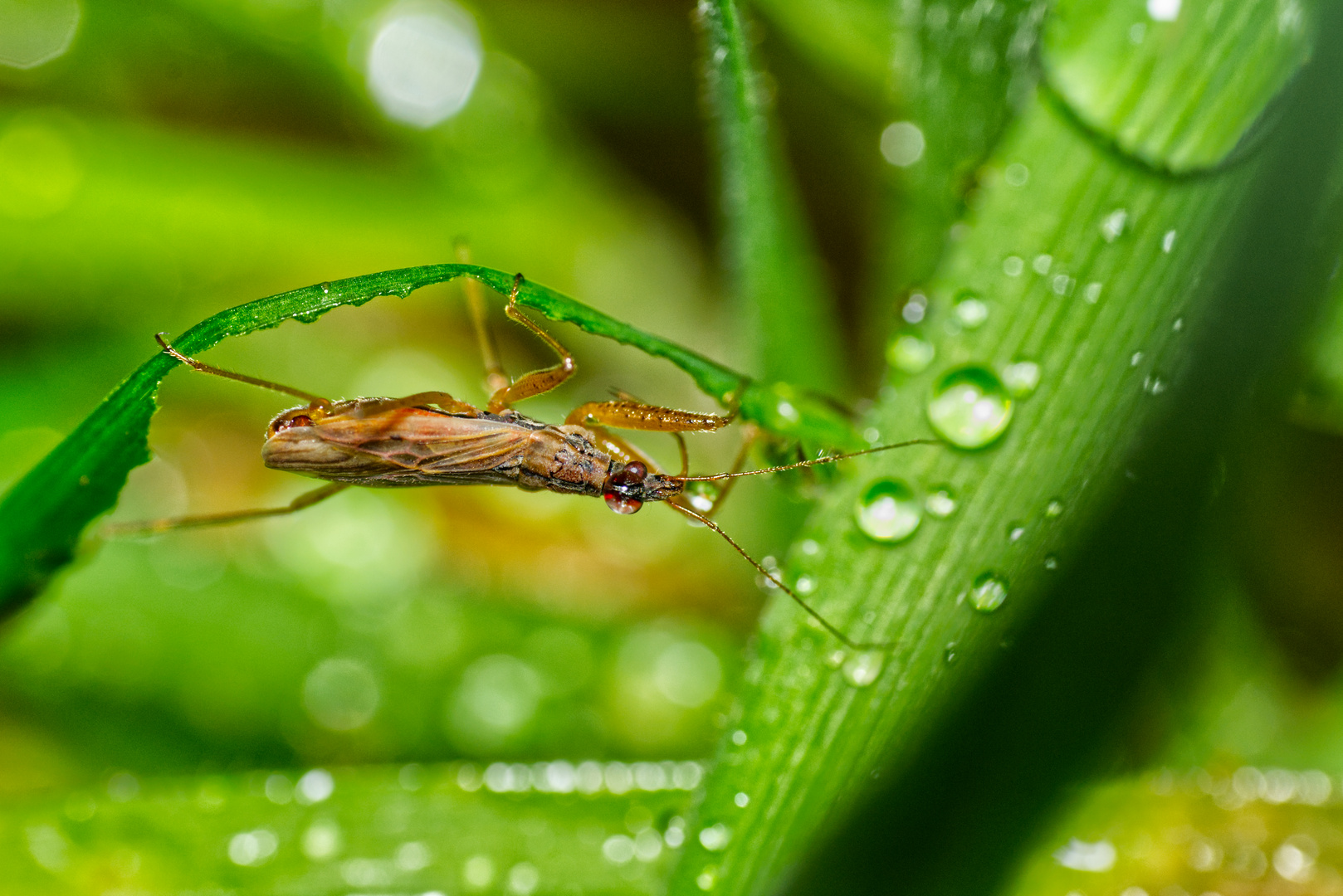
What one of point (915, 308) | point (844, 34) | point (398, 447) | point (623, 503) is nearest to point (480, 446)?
point (398, 447)

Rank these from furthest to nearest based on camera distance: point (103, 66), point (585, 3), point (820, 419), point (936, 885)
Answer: point (585, 3) < point (103, 66) < point (820, 419) < point (936, 885)

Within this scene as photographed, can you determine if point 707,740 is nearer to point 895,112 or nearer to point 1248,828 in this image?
point 1248,828

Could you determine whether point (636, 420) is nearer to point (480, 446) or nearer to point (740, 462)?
point (740, 462)

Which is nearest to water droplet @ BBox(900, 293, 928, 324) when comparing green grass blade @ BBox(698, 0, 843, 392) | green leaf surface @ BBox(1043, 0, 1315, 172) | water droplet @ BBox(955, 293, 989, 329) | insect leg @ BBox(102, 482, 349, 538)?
water droplet @ BBox(955, 293, 989, 329)

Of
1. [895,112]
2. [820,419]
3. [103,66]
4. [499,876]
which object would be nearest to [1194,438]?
[820,419]

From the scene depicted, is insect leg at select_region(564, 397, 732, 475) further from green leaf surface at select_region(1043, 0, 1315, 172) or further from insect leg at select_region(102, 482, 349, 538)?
green leaf surface at select_region(1043, 0, 1315, 172)

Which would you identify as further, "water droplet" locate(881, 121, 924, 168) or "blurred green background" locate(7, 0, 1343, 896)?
"water droplet" locate(881, 121, 924, 168)
